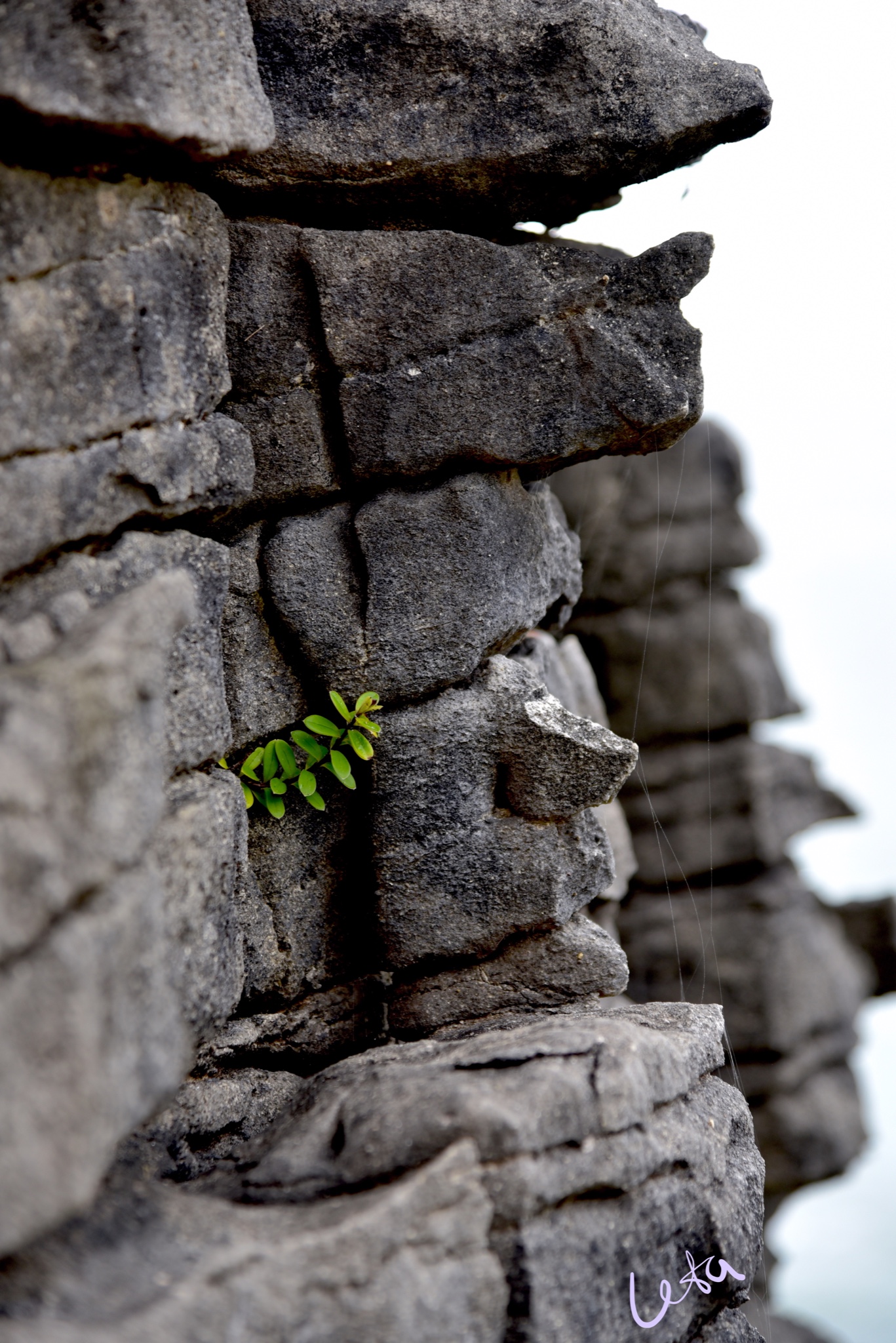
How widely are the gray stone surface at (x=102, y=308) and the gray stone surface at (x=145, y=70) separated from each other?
0.75 ft

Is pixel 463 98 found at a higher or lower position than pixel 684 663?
higher

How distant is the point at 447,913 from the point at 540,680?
0.94 m

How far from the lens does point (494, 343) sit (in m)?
3.78

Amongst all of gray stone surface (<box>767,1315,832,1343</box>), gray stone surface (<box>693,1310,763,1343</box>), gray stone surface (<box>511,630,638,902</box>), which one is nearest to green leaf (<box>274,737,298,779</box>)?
gray stone surface (<box>511,630,638,902</box>)

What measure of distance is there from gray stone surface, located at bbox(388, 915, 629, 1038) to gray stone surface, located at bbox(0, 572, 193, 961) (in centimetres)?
175

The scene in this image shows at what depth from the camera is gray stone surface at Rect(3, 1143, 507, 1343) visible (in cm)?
217

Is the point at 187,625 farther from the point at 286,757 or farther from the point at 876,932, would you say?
the point at 876,932

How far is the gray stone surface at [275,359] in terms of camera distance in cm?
373

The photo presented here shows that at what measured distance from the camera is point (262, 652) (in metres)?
3.80

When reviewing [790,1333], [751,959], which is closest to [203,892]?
[751,959]

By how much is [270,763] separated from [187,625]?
0.97 m

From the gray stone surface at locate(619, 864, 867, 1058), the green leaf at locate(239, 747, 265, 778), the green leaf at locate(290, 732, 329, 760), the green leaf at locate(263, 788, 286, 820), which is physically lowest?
the gray stone surface at locate(619, 864, 867, 1058)

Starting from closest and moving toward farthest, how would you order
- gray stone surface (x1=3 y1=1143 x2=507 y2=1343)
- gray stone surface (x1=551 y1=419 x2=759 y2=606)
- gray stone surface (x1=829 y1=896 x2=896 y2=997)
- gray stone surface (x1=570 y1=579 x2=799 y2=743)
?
gray stone surface (x1=3 y1=1143 x2=507 y2=1343) → gray stone surface (x1=570 y1=579 x2=799 y2=743) → gray stone surface (x1=551 y1=419 x2=759 y2=606) → gray stone surface (x1=829 y1=896 x2=896 y2=997)

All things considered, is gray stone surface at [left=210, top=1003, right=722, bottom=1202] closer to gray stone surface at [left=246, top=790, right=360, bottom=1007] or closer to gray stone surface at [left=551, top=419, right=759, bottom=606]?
gray stone surface at [left=246, top=790, right=360, bottom=1007]
